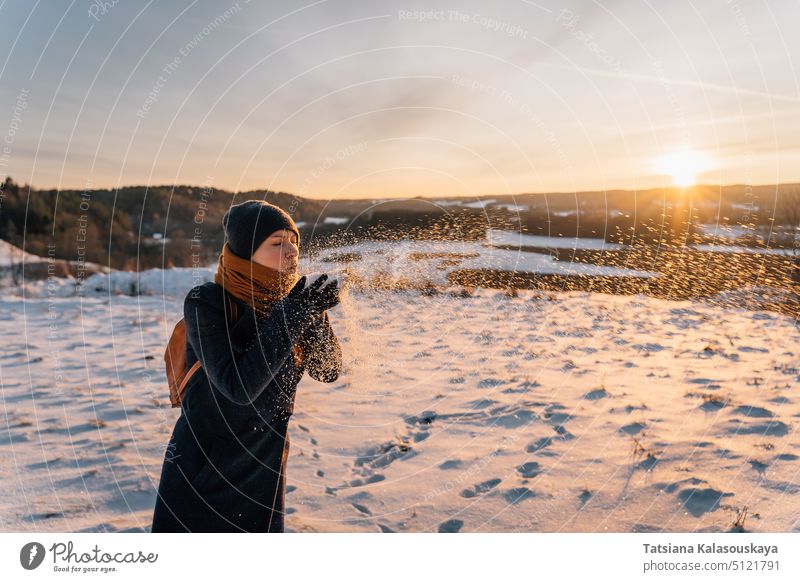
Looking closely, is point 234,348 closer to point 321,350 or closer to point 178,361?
point 178,361

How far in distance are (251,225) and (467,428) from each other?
3.54 m

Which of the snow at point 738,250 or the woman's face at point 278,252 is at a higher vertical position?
the snow at point 738,250

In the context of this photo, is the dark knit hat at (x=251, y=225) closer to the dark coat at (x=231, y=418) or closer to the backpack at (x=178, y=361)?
the dark coat at (x=231, y=418)

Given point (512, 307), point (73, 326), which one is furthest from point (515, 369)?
point (73, 326)

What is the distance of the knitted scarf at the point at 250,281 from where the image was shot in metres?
2.18

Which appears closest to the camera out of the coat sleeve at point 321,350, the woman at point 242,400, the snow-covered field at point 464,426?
the woman at point 242,400

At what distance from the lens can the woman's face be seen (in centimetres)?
223

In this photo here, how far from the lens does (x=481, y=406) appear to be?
5594 mm
